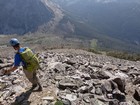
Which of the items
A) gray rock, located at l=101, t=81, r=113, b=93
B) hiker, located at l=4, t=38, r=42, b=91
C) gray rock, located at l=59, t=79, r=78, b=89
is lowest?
gray rock, located at l=101, t=81, r=113, b=93

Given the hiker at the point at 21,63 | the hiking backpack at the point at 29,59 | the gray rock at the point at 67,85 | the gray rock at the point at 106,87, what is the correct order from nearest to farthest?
the hiker at the point at 21,63 → the hiking backpack at the point at 29,59 → the gray rock at the point at 67,85 → the gray rock at the point at 106,87

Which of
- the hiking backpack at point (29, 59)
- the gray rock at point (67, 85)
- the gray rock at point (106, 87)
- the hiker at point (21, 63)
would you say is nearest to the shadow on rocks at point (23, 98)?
the hiker at point (21, 63)

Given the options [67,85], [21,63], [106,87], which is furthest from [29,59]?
[106,87]

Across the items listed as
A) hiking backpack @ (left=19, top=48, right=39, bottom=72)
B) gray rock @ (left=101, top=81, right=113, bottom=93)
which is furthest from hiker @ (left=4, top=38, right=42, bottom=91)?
gray rock @ (left=101, top=81, right=113, bottom=93)

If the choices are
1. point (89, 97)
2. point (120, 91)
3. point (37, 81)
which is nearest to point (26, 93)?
point (37, 81)

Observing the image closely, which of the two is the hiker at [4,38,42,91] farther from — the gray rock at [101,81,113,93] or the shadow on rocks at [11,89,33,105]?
the gray rock at [101,81,113,93]

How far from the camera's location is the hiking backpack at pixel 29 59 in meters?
14.0

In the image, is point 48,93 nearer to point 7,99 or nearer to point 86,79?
point 7,99

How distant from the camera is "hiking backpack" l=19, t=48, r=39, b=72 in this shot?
14.0m

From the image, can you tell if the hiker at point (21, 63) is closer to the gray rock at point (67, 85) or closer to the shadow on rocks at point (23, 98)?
the shadow on rocks at point (23, 98)

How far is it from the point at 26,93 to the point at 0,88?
2.03 m

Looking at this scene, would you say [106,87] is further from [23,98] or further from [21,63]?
[21,63]

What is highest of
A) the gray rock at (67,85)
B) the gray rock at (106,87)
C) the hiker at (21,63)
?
the hiker at (21,63)

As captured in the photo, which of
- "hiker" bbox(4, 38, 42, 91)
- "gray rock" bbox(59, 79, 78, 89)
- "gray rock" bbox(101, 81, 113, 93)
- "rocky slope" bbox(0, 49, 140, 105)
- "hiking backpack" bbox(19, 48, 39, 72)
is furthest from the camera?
"gray rock" bbox(101, 81, 113, 93)
